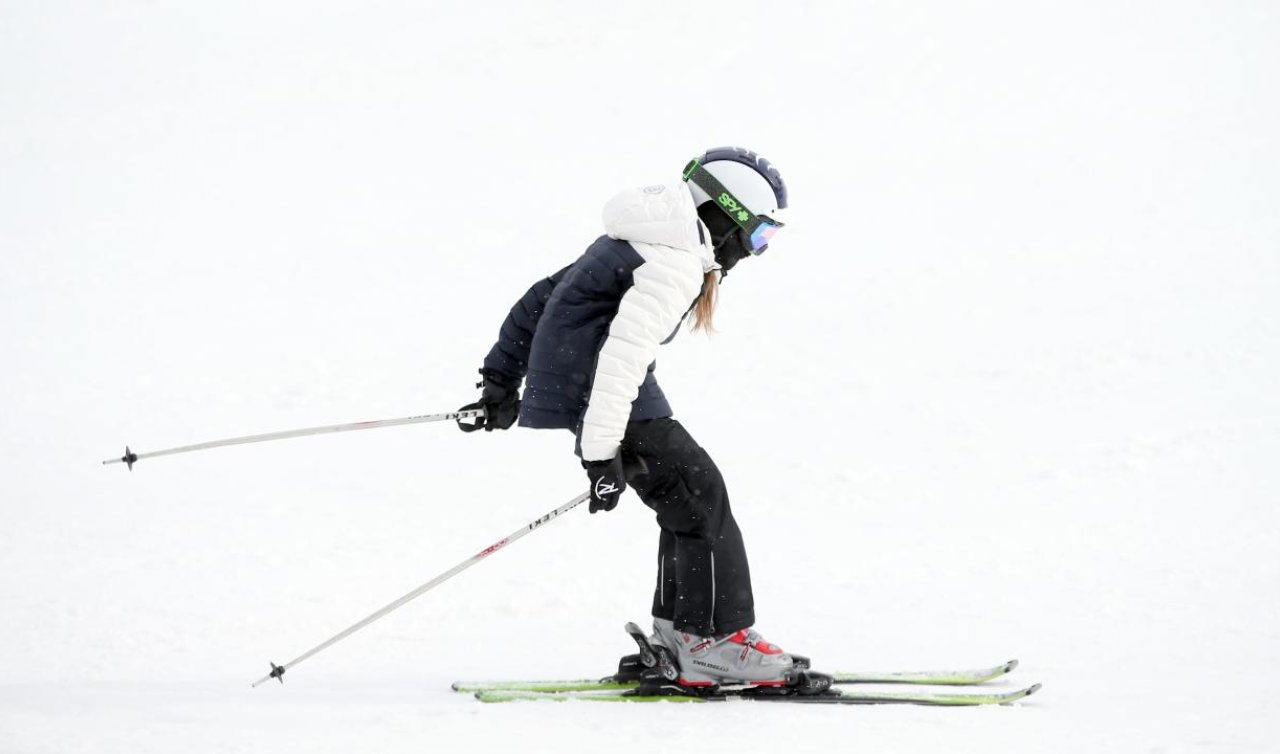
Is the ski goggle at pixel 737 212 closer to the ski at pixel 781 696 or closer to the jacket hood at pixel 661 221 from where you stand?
the jacket hood at pixel 661 221

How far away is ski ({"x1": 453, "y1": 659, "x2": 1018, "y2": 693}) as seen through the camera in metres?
3.98

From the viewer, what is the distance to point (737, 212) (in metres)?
3.93

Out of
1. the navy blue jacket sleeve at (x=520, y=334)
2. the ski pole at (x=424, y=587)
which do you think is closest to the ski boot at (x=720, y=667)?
the ski pole at (x=424, y=587)

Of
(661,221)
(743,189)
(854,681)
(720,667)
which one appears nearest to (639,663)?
(720,667)

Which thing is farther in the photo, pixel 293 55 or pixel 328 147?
pixel 293 55

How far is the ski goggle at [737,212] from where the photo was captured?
155 inches

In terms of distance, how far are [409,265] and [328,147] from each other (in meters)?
3.99

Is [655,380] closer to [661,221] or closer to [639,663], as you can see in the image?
[661,221]

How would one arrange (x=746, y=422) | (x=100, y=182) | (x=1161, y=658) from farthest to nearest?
1. (x=100, y=182)
2. (x=746, y=422)
3. (x=1161, y=658)

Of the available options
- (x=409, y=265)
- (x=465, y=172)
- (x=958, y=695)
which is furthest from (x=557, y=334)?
(x=465, y=172)

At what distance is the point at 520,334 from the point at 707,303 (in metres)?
0.73

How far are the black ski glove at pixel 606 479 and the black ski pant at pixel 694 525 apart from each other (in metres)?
0.16

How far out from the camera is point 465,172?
14625 mm

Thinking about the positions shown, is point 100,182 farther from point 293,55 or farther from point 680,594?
point 680,594
